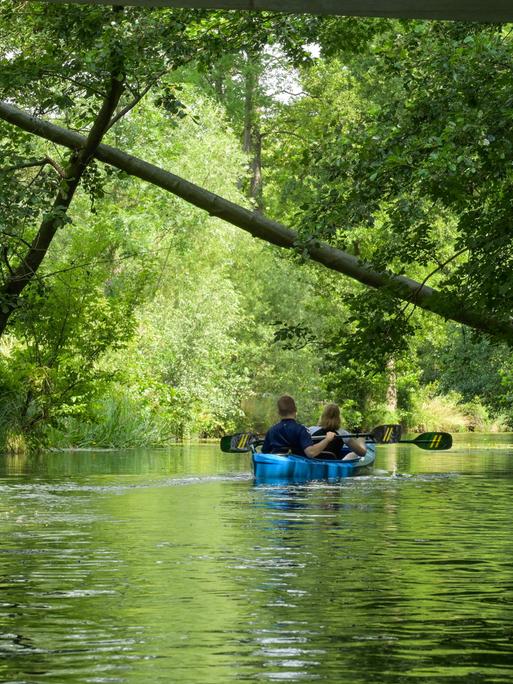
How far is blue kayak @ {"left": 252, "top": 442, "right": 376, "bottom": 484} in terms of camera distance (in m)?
19.7

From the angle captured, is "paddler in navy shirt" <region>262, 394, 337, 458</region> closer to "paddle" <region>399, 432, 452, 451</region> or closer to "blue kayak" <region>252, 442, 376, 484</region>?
"blue kayak" <region>252, 442, 376, 484</region>

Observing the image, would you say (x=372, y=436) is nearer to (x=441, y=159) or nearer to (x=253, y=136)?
(x=441, y=159)

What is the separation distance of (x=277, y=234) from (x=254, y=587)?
1123 cm

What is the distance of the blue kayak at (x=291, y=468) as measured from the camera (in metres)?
19.7

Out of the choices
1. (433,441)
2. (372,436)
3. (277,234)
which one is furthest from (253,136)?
(277,234)

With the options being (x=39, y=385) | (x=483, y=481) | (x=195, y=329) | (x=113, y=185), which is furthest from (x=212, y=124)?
(x=483, y=481)

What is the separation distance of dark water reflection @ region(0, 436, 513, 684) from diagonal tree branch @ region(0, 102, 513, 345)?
2182mm

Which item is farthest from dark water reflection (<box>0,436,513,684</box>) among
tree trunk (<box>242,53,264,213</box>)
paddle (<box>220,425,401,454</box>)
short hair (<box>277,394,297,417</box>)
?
tree trunk (<box>242,53,264,213</box>)

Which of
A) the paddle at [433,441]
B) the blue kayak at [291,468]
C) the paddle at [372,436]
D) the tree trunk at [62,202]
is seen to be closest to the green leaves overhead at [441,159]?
the tree trunk at [62,202]

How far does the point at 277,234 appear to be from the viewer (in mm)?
19422

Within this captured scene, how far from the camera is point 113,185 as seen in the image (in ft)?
153

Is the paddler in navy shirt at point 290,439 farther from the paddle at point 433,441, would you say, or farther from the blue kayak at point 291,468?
the paddle at point 433,441

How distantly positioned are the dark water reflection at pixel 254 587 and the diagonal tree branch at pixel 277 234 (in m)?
2.18

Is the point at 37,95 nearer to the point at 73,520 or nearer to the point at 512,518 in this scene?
the point at 73,520
